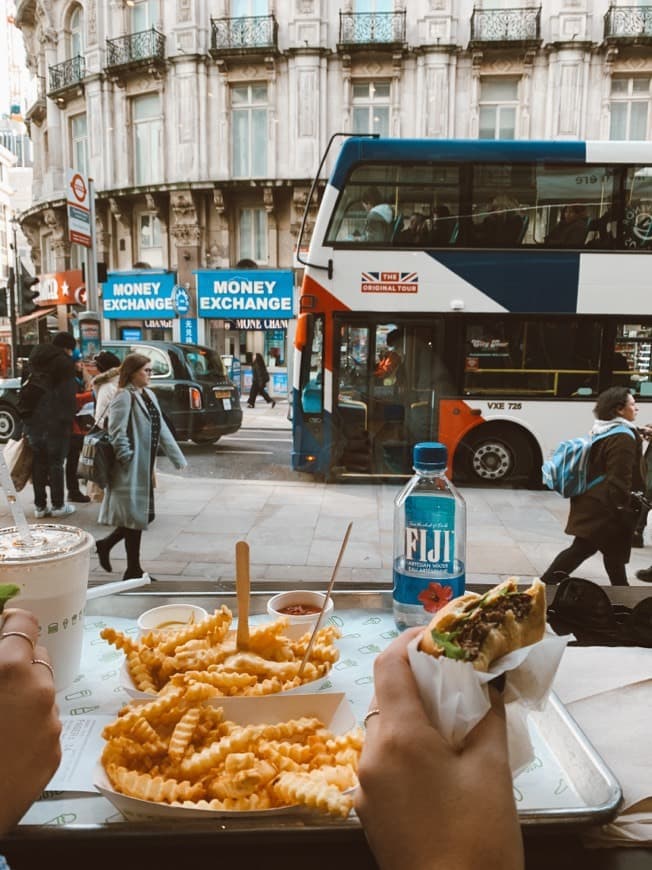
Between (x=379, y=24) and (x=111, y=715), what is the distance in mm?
19045

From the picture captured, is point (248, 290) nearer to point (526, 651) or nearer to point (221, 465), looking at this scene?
point (221, 465)

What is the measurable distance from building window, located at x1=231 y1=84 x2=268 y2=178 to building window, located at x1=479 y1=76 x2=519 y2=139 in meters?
5.94

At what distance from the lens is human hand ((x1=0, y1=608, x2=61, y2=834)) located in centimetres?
86

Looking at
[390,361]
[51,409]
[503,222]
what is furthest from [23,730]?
[503,222]

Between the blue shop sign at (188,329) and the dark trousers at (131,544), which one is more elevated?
the blue shop sign at (188,329)

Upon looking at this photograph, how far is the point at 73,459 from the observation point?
723cm

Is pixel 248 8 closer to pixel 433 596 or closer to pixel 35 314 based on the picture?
pixel 35 314

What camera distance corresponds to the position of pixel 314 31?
1659 centimetres

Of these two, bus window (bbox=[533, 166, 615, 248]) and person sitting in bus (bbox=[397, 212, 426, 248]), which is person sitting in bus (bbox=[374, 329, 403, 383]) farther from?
bus window (bbox=[533, 166, 615, 248])

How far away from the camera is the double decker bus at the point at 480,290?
748cm

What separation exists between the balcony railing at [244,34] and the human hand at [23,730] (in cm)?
1777

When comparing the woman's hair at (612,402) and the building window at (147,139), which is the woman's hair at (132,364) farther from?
the building window at (147,139)

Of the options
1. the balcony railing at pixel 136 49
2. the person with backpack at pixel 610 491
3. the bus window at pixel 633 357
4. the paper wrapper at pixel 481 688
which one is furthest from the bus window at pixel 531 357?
the balcony railing at pixel 136 49

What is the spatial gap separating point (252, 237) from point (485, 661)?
19738 millimetres
